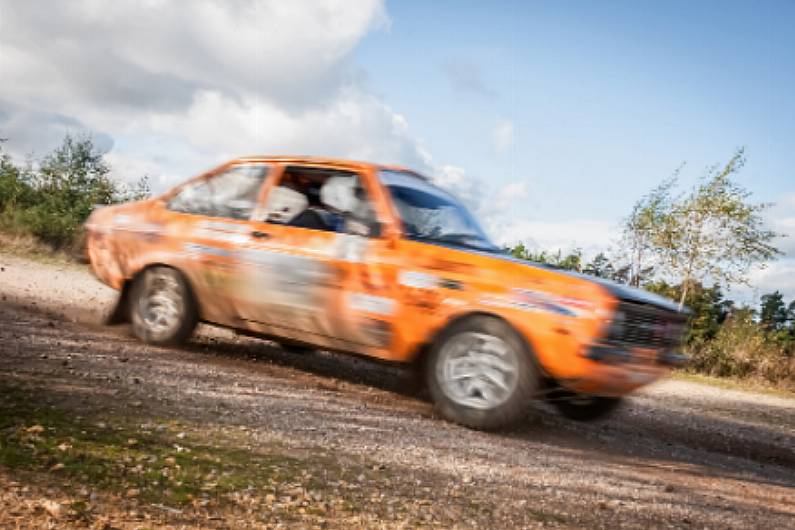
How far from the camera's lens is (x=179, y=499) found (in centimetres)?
261

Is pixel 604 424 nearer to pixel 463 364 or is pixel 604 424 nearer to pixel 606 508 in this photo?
pixel 463 364

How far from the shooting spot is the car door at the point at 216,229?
598cm

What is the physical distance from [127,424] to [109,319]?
3.56m

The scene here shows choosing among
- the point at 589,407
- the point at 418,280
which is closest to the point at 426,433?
the point at 418,280

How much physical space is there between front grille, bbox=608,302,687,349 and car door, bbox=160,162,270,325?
300 cm

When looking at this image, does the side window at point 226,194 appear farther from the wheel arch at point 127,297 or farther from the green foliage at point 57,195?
the green foliage at point 57,195

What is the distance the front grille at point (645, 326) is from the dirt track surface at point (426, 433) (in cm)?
83

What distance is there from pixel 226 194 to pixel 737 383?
33.1 ft

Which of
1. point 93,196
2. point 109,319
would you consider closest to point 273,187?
point 109,319

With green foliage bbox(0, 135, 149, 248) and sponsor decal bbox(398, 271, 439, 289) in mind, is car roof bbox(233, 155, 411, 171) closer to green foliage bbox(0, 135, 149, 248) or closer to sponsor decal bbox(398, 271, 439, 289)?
sponsor decal bbox(398, 271, 439, 289)

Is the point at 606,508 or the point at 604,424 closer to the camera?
the point at 606,508

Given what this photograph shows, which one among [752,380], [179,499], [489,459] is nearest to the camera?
[179,499]

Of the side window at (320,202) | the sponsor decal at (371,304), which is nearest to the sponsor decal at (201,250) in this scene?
the side window at (320,202)

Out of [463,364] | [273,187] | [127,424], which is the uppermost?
[273,187]
